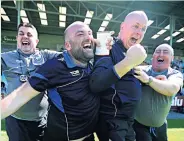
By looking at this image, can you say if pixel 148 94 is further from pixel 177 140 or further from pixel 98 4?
pixel 98 4

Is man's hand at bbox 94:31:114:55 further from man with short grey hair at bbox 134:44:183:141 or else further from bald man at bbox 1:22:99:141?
man with short grey hair at bbox 134:44:183:141

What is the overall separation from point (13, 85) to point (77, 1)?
11972 millimetres

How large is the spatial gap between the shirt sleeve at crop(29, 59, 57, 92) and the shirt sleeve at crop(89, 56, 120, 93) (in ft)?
0.88

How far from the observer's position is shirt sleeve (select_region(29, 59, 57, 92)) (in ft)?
6.14

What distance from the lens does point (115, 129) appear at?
6.48 ft

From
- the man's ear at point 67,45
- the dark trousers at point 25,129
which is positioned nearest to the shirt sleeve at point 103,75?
the man's ear at point 67,45

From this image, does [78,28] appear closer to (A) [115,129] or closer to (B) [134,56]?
(B) [134,56]

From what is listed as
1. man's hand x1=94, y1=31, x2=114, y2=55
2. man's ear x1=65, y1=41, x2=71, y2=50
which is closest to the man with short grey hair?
man's hand x1=94, y1=31, x2=114, y2=55

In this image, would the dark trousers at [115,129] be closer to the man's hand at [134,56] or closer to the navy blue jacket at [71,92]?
the navy blue jacket at [71,92]

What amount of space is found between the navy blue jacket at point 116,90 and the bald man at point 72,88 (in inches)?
3.1

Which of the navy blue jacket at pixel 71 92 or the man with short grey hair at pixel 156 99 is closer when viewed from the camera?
the navy blue jacket at pixel 71 92

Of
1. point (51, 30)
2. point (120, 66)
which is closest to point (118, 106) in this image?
point (120, 66)

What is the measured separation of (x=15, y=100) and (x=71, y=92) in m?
0.40

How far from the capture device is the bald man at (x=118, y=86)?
5.98ft
